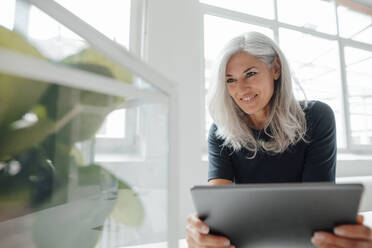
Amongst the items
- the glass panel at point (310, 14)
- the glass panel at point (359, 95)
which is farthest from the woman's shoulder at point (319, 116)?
the glass panel at point (359, 95)

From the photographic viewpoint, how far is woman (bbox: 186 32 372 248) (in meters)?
1.11

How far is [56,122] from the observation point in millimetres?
234

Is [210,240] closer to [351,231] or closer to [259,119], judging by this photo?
→ [351,231]

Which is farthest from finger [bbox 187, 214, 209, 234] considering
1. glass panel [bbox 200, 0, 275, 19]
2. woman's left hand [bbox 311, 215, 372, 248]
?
glass panel [bbox 200, 0, 275, 19]

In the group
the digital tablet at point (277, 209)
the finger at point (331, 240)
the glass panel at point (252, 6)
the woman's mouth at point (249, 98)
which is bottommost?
the finger at point (331, 240)

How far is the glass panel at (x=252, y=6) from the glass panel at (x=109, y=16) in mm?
905

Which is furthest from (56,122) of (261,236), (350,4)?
(350,4)

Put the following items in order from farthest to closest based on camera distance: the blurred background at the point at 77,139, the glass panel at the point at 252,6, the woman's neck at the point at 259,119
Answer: the glass panel at the point at 252,6 < the woman's neck at the point at 259,119 < the blurred background at the point at 77,139

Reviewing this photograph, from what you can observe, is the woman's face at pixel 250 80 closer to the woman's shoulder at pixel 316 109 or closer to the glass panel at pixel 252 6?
the woman's shoulder at pixel 316 109

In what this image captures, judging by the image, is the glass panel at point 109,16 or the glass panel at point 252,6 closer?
the glass panel at point 109,16

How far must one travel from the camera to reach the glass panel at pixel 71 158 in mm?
212

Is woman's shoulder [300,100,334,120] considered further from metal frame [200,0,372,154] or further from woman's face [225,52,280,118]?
metal frame [200,0,372,154]

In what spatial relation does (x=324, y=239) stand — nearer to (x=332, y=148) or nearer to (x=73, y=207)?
(x=73, y=207)

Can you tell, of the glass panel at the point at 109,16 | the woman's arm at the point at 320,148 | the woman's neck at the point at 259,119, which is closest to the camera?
the woman's arm at the point at 320,148
